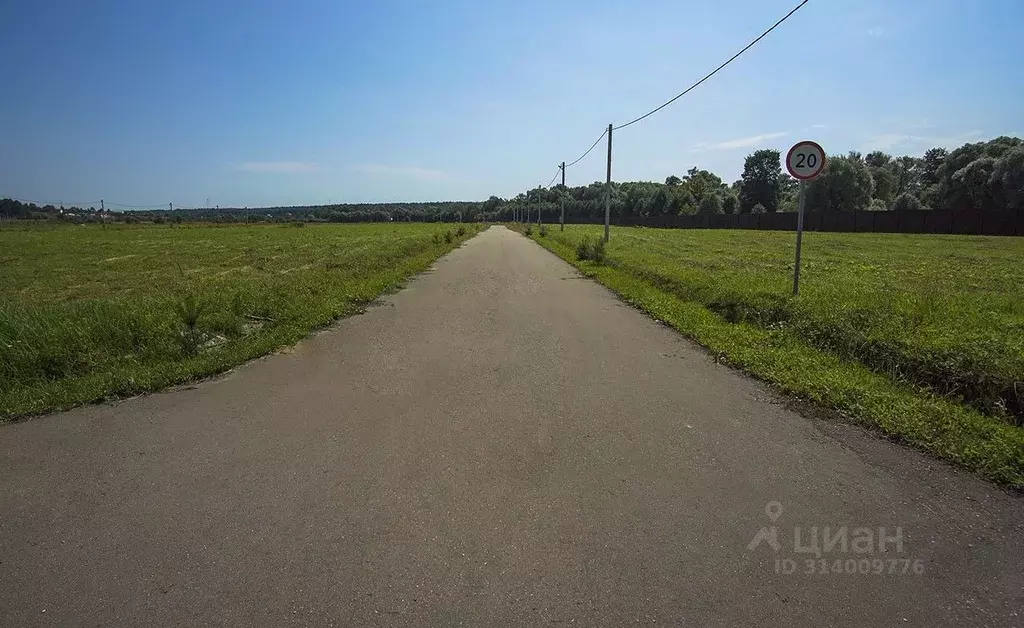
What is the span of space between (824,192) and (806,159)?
67.0 metres

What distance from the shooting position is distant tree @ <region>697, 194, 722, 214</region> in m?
86.2

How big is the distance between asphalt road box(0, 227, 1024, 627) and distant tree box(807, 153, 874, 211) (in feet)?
233

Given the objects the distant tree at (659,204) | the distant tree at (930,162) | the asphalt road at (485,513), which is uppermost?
the distant tree at (930,162)

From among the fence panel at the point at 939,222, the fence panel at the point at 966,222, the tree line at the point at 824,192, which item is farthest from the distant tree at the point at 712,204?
the fence panel at the point at 966,222

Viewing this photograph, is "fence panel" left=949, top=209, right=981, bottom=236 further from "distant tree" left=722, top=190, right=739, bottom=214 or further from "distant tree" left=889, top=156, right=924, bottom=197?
"distant tree" left=889, top=156, right=924, bottom=197

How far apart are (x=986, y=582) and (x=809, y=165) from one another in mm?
8251

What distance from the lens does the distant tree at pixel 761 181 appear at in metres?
89.6

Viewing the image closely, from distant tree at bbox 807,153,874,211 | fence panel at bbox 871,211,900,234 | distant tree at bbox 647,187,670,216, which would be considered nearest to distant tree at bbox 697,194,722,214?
distant tree at bbox 647,187,670,216

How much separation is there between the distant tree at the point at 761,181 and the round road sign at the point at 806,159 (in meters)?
87.5

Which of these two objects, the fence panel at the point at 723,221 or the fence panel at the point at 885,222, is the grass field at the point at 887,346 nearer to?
the fence panel at the point at 885,222

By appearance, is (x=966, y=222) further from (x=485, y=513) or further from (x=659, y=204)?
(x=659, y=204)

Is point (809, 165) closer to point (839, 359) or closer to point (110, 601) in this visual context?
point (839, 359)

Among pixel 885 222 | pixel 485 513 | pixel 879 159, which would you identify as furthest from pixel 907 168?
pixel 485 513

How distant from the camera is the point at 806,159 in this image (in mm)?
9305
